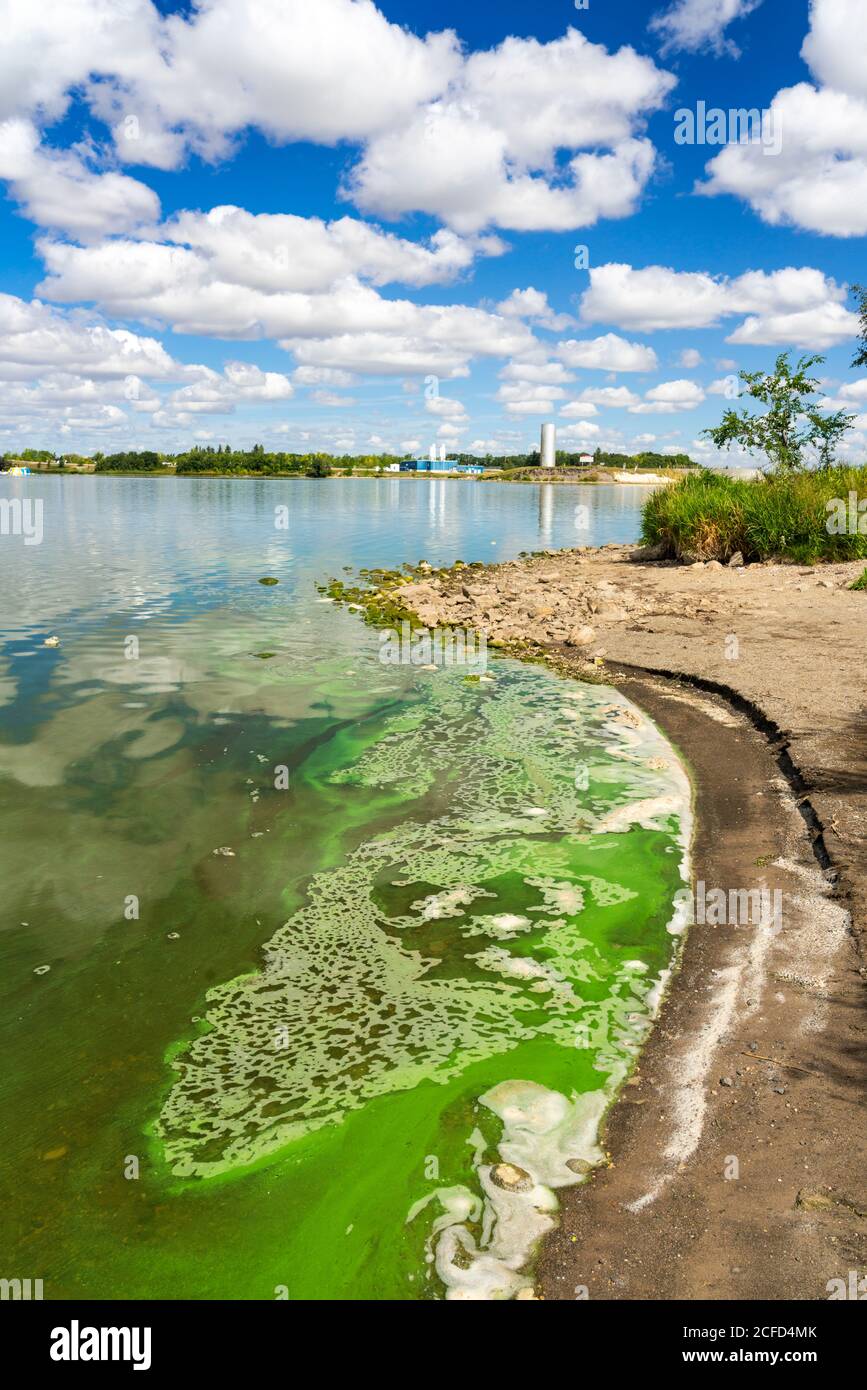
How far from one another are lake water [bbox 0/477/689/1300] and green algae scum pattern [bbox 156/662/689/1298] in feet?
0.08

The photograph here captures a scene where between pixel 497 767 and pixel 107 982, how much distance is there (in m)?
6.57

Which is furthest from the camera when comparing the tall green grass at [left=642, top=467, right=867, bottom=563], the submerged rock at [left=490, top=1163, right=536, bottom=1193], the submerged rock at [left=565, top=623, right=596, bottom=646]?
the tall green grass at [left=642, top=467, right=867, bottom=563]

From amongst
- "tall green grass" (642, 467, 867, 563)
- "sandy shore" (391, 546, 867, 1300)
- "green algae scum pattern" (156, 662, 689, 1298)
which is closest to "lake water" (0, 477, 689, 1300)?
"green algae scum pattern" (156, 662, 689, 1298)

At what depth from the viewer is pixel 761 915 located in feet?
24.8

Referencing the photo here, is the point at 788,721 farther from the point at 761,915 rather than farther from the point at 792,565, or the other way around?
the point at 792,565

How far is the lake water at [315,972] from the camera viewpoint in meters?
4.66

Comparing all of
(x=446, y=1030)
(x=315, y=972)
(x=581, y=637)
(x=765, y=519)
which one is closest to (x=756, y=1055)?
(x=446, y=1030)

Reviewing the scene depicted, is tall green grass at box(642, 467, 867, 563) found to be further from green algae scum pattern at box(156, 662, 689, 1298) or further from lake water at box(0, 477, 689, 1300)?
green algae scum pattern at box(156, 662, 689, 1298)

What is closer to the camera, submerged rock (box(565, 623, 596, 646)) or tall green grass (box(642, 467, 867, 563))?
submerged rock (box(565, 623, 596, 646))

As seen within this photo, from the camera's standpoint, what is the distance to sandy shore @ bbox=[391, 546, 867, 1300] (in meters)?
4.12

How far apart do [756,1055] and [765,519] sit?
2634cm

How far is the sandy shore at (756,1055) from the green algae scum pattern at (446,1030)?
0.99ft

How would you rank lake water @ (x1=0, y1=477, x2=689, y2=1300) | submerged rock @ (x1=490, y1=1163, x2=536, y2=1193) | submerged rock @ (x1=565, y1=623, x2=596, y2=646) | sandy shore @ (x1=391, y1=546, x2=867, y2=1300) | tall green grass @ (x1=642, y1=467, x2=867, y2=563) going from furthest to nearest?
tall green grass @ (x1=642, y1=467, x2=867, y2=563)
submerged rock @ (x1=565, y1=623, x2=596, y2=646)
submerged rock @ (x1=490, y1=1163, x2=536, y2=1193)
lake water @ (x1=0, y1=477, x2=689, y2=1300)
sandy shore @ (x1=391, y1=546, x2=867, y2=1300)
